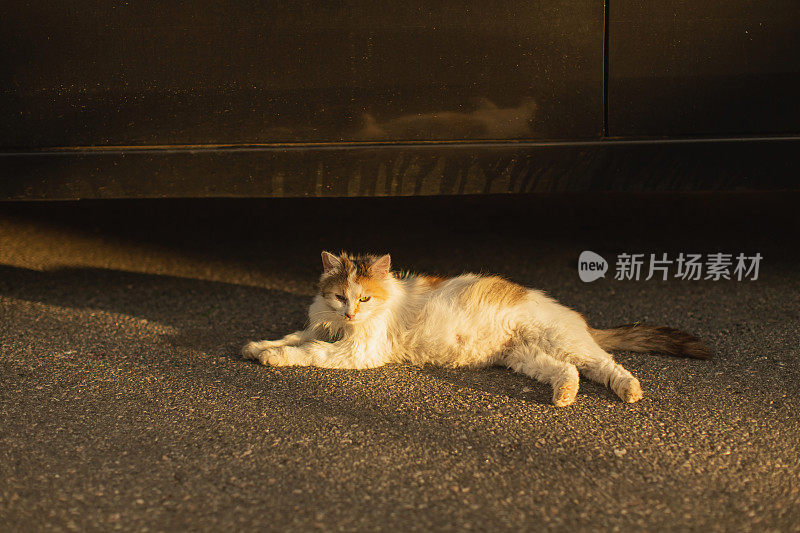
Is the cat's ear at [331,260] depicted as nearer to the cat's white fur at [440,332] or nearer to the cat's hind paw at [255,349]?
the cat's white fur at [440,332]

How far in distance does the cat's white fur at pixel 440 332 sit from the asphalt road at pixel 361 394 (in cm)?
7

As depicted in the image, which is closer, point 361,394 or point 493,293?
point 361,394

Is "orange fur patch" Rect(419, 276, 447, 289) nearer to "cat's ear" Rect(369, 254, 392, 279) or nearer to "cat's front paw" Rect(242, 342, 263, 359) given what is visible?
"cat's ear" Rect(369, 254, 392, 279)

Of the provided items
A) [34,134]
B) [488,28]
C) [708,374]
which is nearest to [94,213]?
[34,134]

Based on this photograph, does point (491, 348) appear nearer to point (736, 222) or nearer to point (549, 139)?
point (549, 139)

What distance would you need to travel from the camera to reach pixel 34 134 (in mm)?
3201

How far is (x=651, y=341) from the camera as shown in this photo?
3.15 m

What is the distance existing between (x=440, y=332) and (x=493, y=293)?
11.6 inches

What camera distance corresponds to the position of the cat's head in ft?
9.98

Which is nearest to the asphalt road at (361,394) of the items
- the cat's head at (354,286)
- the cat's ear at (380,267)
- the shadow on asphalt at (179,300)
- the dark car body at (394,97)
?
the shadow on asphalt at (179,300)

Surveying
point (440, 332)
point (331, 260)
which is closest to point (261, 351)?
point (331, 260)

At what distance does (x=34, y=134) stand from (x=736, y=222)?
425cm

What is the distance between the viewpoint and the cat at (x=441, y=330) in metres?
3.03

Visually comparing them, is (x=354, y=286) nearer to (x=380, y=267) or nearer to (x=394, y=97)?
(x=380, y=267)
